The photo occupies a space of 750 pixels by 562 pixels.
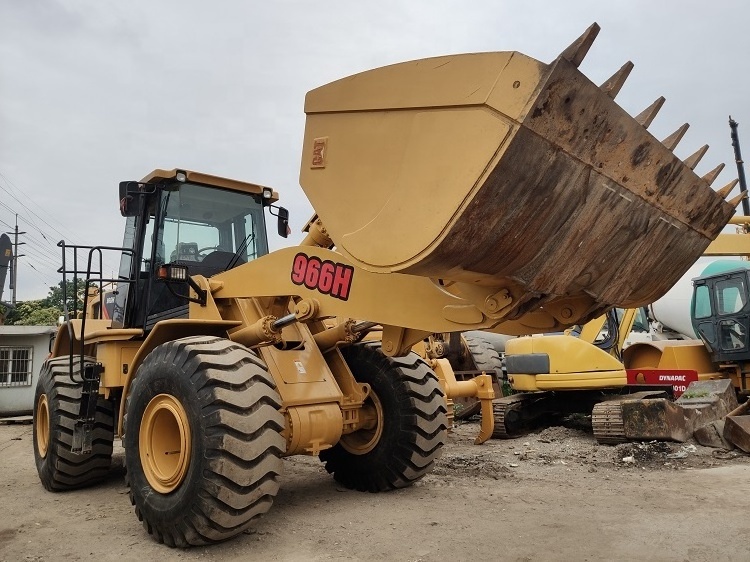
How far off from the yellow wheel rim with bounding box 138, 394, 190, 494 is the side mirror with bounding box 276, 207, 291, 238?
2.40 metres

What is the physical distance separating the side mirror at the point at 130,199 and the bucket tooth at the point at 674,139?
13.8 feet

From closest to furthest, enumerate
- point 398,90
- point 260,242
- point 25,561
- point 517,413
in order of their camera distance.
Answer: point 398,90 < point 25,561 < point 260,242 < point 517,413

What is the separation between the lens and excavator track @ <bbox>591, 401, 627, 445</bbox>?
7191 millimetres

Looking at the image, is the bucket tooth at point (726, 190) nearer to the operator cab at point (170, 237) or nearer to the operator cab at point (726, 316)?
the operator cab at point (170, 237)

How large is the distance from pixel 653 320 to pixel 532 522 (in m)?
12.5

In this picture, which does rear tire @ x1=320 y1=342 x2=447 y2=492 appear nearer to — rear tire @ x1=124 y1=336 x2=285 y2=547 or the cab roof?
rear tire @ x1=124 y1=336 x2=285 y2=547

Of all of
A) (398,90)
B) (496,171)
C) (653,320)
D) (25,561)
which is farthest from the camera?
(653,320)

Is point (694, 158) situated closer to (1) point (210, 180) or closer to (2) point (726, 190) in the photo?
(2) point (726, 190)

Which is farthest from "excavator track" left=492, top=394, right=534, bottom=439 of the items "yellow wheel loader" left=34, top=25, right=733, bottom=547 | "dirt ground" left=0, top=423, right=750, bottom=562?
"yellow wheel loader" left=34, top=25, right=733, bottom=547

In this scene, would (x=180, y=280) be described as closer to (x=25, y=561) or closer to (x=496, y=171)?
(x=25, y=561)

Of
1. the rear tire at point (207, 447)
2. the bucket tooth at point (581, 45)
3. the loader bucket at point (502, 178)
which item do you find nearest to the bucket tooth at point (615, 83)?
the loader bucket at point (502, 178)

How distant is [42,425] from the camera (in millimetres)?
6375

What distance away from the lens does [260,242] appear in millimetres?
6453

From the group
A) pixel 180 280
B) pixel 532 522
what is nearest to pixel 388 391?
pixel 532 522
